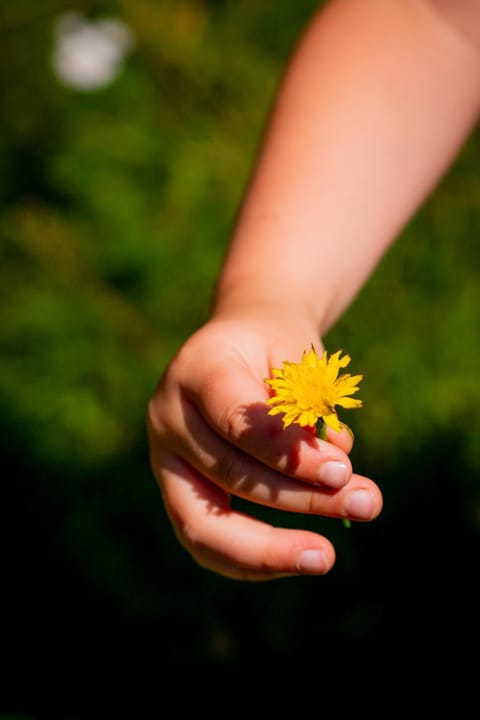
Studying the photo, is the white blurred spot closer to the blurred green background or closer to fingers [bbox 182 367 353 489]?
the blurred green background

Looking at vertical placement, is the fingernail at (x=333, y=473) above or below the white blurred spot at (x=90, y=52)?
below

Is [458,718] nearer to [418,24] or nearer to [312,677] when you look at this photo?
[312,677]

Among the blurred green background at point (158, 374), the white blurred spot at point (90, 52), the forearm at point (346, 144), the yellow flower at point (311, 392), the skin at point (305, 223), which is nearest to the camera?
the yellow flower at point (311, 392)

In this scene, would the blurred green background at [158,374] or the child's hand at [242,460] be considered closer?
the child's hand at [242,460]

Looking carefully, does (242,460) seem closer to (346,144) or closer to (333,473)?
(333,473)

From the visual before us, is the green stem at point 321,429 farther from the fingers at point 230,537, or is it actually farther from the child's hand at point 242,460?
the fingers at point 230,537

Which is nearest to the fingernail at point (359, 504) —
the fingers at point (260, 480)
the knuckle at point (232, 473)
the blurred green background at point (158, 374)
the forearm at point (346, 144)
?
the fingers at point (260, 480)
